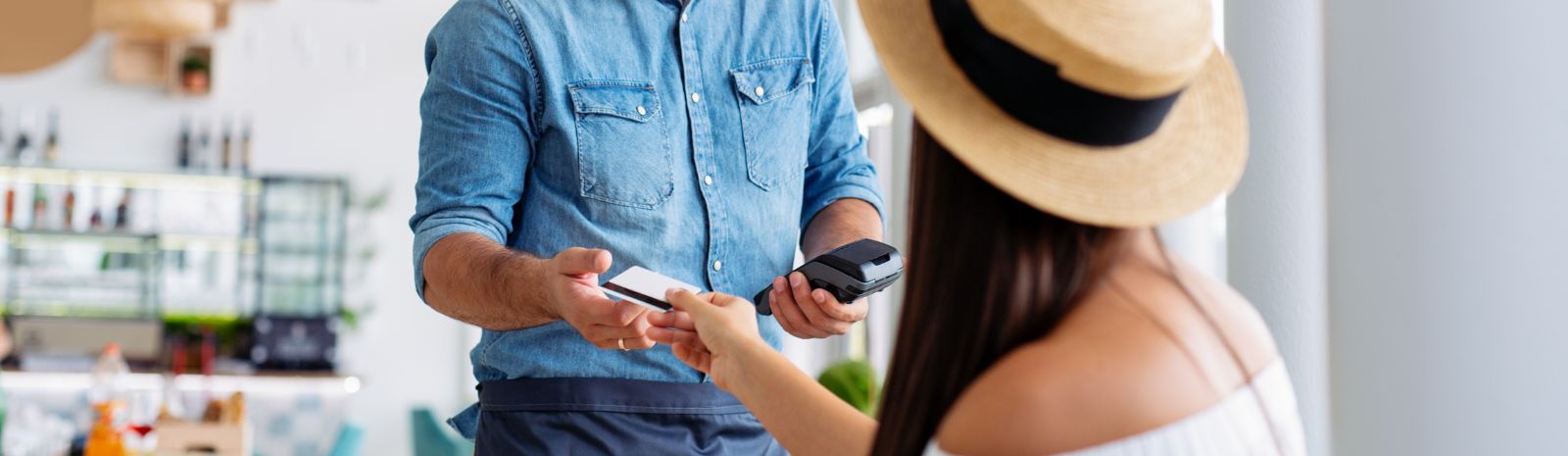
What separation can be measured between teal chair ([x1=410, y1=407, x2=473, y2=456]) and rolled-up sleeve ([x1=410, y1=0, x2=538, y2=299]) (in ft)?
14.5

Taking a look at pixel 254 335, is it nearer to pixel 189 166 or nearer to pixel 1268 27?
pixel 189 166

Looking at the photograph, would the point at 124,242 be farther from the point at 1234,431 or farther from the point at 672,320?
the point at 1234,431

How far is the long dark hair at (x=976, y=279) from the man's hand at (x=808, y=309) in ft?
1.67

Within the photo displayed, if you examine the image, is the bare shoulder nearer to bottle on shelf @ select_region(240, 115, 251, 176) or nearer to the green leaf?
the green leaf

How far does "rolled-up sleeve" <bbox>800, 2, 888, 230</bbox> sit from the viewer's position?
2.00m

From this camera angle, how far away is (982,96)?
1021 millimetres

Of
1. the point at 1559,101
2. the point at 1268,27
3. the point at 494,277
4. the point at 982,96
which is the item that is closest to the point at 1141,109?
the point at 982,96

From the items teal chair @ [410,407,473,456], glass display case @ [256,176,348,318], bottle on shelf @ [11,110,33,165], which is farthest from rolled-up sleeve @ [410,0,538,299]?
bottle on shelf @ [11,110,33,165]

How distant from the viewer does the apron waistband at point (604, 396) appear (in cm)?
171

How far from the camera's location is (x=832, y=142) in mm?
2029

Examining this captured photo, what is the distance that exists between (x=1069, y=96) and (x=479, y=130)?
→ 98 centimetres

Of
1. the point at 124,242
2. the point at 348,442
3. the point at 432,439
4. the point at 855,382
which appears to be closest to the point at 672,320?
the point at 855,382

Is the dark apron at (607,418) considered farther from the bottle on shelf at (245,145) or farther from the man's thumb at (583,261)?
the bottle on shelf at (245,145)

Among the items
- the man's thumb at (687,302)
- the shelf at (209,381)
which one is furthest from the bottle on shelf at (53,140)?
the man's thumb at (687,302)
